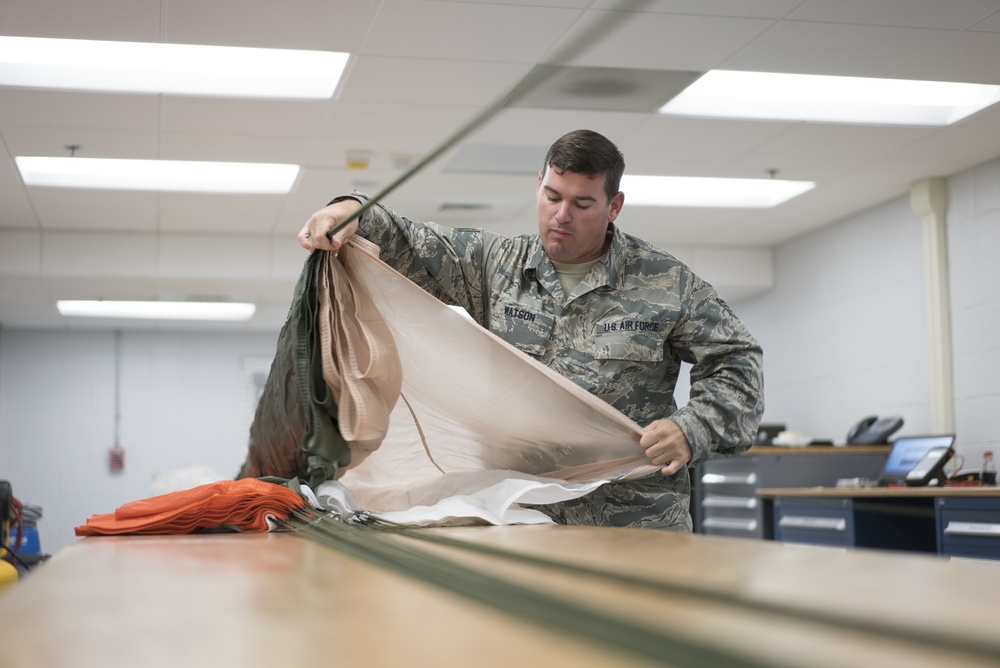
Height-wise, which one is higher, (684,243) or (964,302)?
(684,243)

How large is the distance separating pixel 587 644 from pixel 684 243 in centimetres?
711

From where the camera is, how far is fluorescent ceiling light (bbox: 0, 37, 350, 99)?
411 cm

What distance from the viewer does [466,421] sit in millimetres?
2012

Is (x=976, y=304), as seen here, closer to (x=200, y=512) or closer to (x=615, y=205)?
(x=615, y=205)

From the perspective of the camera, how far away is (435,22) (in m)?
3.70

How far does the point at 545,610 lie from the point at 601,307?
145cm

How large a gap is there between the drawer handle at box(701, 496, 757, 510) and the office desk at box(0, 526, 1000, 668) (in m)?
5.42

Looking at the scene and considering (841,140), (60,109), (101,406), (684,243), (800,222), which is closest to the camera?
(60,109)

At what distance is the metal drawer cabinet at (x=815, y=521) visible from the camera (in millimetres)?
5020

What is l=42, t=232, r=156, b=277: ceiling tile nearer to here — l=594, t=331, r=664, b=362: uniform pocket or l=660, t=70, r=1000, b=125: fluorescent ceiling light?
l=660, t=70, r=1000, b=125: fluorescent ceiling light

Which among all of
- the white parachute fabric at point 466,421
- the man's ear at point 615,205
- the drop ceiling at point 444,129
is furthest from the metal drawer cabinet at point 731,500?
the white parachute fabric at point 466,421

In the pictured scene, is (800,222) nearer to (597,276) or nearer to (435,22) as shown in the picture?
(435,22)

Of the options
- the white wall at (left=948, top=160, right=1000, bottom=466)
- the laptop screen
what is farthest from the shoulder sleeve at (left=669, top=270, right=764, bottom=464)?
the white wall at (left=948, top=160, right=1000, bottom=466)

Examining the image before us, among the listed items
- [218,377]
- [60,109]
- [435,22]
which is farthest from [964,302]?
[218,377]
